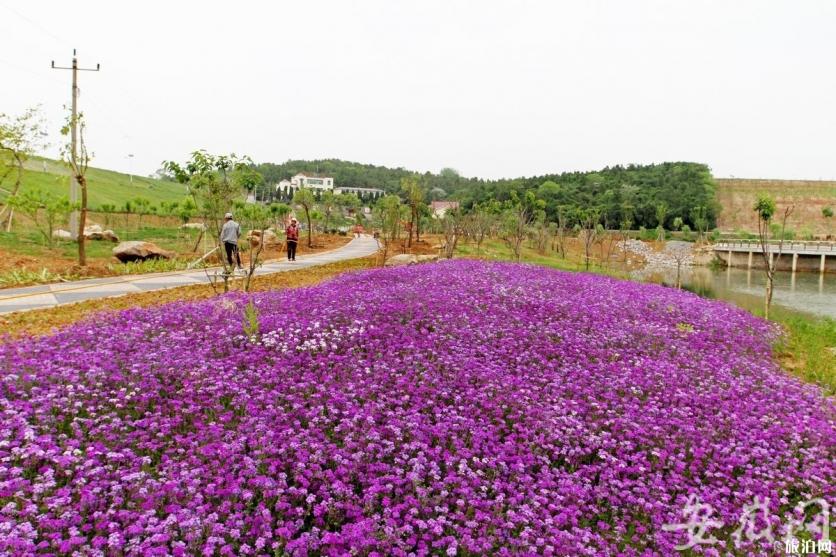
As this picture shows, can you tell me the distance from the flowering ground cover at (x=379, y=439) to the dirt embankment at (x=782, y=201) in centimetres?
12917

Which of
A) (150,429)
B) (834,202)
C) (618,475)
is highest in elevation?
(834,202)

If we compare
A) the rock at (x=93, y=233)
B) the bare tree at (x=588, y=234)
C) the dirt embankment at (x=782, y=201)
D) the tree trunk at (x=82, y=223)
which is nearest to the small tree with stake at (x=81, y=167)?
the tree trunk at (x=82, y=223)

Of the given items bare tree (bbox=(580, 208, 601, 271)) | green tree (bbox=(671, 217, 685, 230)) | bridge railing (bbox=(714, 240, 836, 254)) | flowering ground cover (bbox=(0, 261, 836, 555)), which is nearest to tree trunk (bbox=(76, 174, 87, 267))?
flowering ground cover (bbox=(0, 261, 836, 555))

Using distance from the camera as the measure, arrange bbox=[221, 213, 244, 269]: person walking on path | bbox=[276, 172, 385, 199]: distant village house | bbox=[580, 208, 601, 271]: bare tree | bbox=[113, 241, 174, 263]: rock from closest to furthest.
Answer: bbox=[221, 213, 244, 269]: person walking on path, bbox=[113, 241, 174, 263]: rock, bbox=[580, 208, 601, 271]: bare tree, bbox=[276, 172, 385, 199]: distant village house

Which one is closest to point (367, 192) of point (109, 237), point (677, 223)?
point (677, 223)

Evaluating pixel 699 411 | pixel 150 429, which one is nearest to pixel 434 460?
pixel 150 429

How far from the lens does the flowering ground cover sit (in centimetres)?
369

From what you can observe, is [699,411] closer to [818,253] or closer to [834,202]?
[818,253]

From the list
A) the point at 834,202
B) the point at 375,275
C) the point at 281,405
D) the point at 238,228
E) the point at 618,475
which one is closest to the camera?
the point at 618,475

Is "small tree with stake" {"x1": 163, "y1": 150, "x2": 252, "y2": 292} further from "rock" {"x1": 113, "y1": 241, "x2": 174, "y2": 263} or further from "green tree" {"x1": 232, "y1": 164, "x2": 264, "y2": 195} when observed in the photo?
"rock" {"x1": 113, "y1": 241, "x2": 174, "y2": 263}

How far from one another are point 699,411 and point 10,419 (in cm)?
714

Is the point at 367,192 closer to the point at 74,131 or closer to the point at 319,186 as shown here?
the point at 319,186

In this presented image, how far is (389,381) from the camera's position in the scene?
624 centimetres

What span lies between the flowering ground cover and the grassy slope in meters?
42.8
